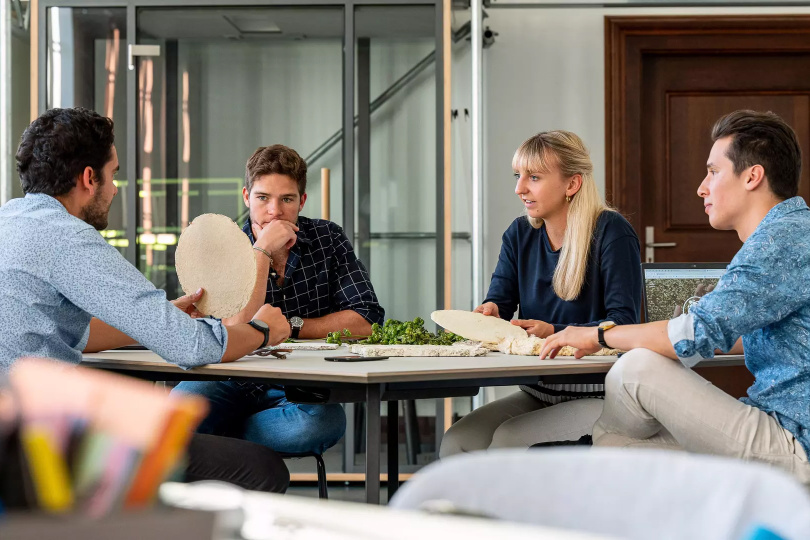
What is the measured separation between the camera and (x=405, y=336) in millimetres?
2139

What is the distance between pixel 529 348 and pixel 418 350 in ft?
0.86

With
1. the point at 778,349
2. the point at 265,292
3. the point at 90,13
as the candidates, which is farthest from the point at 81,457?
the point at 90,13

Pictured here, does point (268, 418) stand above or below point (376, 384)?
below

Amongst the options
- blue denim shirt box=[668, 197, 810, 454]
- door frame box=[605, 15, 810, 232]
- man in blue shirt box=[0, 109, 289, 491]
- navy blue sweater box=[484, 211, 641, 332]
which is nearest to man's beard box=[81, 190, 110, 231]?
man in blue shirt box=[0, 109, 289, 491]

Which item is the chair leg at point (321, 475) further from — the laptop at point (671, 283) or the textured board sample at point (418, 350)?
the laptop at point (671, 283)

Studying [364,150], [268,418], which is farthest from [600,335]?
[364,150]

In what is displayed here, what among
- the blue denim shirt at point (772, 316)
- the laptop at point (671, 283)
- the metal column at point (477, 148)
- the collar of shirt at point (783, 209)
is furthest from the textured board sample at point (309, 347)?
the metal column at point (477, 148)

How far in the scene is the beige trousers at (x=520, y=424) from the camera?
228 centimetres

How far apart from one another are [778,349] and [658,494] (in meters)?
1.25

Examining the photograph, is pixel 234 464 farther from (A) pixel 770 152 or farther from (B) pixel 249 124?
(B) pixel 249 124

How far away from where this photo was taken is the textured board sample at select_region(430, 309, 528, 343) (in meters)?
2.16

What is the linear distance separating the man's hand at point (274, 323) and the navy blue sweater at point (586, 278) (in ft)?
2.43

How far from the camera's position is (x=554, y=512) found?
695 millimetres

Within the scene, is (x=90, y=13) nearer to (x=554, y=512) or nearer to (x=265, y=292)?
(x=265, y=292)
